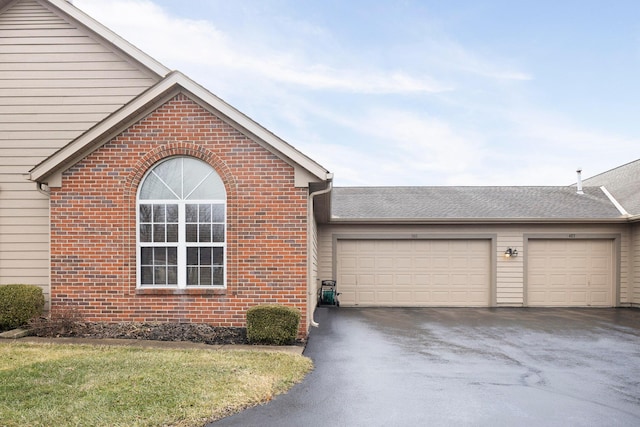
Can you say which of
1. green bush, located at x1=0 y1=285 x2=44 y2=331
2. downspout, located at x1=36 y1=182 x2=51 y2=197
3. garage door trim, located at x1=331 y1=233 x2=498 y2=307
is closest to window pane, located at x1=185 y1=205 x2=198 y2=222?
downspout, located at x1=36 y1=182 x2=51 y2=197

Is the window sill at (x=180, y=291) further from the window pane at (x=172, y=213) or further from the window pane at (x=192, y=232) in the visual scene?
the window pane at (x=172, y=213)

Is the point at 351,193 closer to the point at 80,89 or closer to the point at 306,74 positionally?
the point at 80,89

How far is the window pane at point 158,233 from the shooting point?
9117mm

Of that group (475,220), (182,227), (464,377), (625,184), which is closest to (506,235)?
(475,220)

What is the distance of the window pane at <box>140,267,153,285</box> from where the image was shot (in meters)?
9.10

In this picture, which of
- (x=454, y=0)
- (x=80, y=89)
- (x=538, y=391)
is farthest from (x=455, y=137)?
(x=538, y=391)

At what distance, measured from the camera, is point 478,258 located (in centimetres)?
1562

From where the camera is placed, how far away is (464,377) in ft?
21.2

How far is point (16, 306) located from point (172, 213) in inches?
130

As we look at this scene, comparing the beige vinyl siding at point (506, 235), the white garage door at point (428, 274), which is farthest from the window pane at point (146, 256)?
the white garage door at point (428, 274)

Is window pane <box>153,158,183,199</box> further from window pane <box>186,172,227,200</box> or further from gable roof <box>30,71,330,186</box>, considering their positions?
gable roof <box>30,71,330,186</box>

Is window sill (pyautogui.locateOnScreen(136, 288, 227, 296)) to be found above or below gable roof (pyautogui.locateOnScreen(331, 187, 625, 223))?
below

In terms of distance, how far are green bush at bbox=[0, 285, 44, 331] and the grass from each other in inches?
63.0

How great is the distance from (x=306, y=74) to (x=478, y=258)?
59.3 feet
